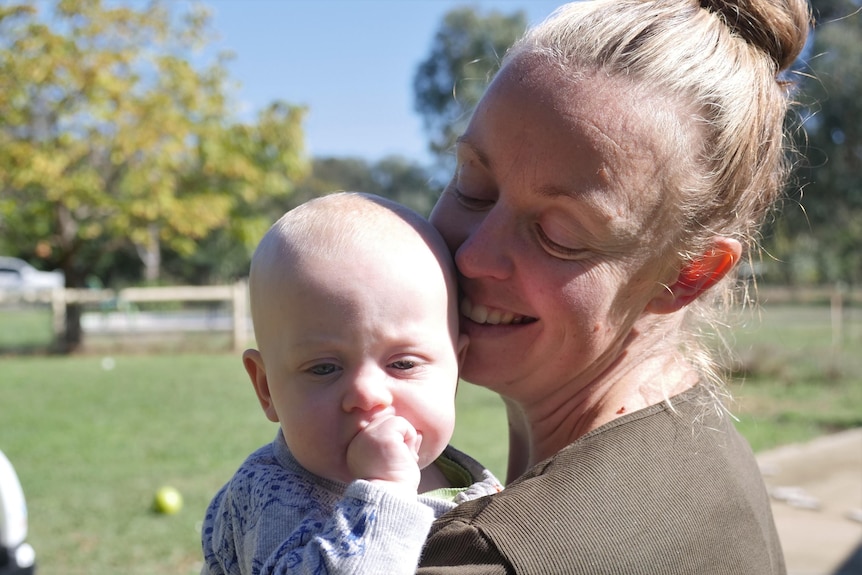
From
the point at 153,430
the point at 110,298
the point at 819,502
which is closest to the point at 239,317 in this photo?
the point at 110,298

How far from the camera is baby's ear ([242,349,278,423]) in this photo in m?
1.84

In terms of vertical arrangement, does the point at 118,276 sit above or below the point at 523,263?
below

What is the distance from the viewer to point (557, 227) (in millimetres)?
1731

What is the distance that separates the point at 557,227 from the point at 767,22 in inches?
26.3

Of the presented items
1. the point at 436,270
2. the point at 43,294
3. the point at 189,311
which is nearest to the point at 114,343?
the point at 43,294

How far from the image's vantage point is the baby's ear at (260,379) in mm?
1838

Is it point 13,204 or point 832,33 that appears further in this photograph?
point 832,33

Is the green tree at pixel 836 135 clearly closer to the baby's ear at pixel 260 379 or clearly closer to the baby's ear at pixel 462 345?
the baby's ear at pixel 462 345

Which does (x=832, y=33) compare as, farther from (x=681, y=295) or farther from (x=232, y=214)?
(x=681, y=295)

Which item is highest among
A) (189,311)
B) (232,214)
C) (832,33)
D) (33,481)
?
(832,33)

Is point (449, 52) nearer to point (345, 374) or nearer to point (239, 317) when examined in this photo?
point (239, 317)

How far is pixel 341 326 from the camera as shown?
1.63 meters

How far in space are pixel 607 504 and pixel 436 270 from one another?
1.85 ft

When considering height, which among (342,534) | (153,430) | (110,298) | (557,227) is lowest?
(110,298)
